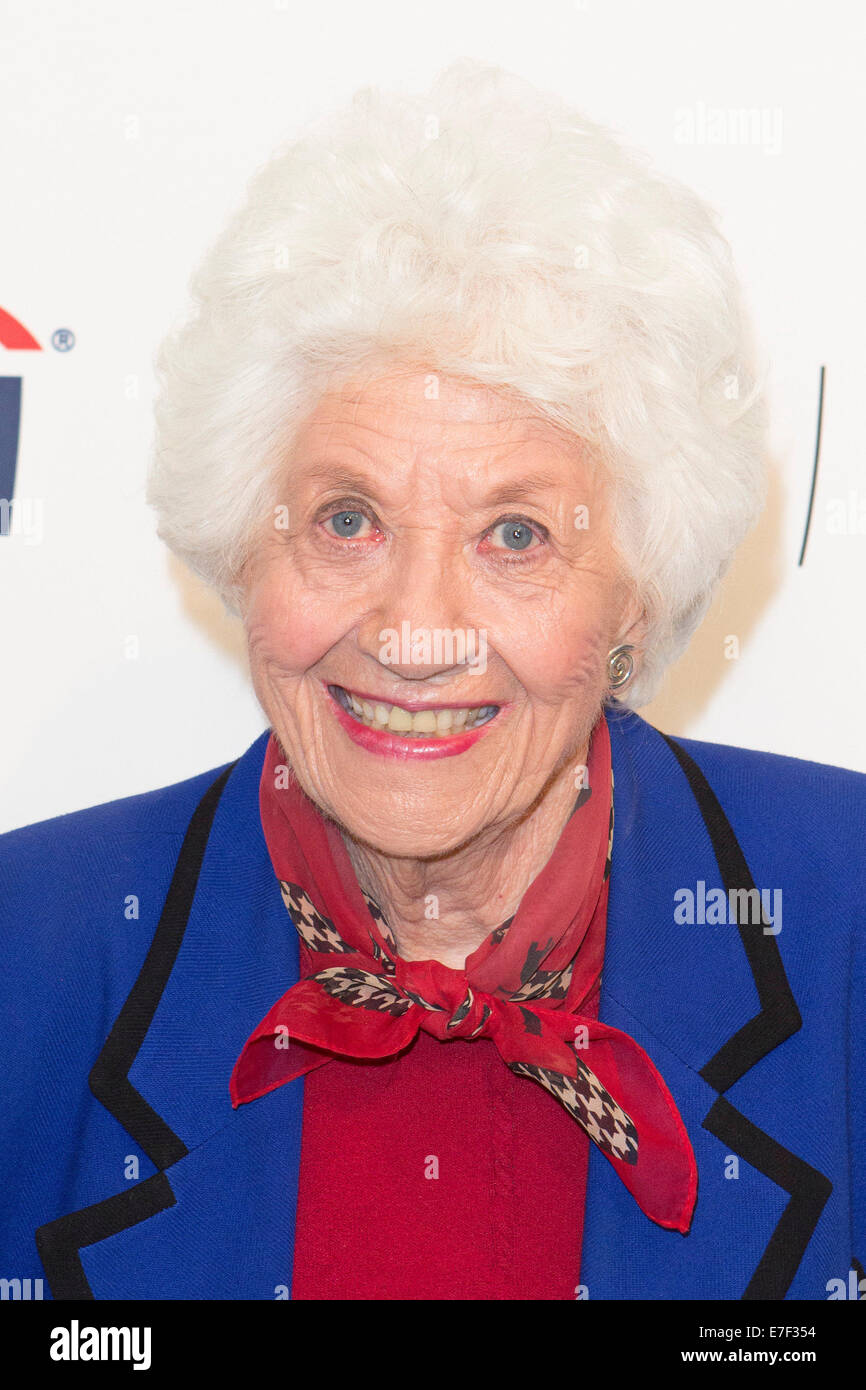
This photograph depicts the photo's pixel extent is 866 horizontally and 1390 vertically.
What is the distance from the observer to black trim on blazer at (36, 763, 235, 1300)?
1.53 meters

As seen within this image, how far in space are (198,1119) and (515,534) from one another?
2.28 ft

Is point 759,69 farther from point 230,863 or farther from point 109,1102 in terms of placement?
point 109,1102

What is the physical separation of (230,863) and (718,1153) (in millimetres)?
630

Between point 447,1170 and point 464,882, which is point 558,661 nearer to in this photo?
point 464,882

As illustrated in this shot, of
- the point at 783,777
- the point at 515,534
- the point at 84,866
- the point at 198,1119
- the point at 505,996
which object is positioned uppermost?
the point at 515,534

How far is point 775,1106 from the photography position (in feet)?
5.23

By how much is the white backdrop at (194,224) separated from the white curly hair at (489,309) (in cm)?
39

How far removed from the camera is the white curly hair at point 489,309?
1.46m

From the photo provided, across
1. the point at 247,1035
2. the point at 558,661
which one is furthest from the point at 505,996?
the point at 558,661

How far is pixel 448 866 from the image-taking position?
5.52 feet

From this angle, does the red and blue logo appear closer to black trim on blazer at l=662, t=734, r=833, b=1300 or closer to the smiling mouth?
the smiling mouth

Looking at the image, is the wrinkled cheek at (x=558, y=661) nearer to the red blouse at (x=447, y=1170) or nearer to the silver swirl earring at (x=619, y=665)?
the silver swirl earring at (x=619, y=665)

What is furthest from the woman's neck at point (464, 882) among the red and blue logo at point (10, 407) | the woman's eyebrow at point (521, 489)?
the red and blue logo at point (10, 407)

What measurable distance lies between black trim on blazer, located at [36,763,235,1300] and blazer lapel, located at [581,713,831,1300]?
1.48 feet
